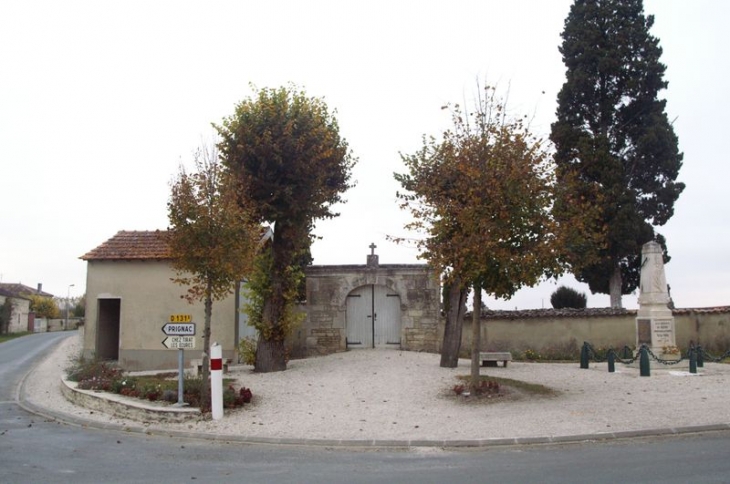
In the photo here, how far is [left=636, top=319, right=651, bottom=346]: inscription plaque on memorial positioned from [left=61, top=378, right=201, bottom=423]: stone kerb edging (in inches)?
501

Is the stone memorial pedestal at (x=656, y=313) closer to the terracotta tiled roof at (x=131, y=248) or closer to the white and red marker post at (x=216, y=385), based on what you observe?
the white and red marker post at (x=216, y=385)

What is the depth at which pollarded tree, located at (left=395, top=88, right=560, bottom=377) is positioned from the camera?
1241cm

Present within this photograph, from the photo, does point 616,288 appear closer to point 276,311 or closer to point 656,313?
point 656,313

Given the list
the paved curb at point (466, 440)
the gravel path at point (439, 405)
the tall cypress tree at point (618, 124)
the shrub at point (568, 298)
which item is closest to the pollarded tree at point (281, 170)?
the gravel path at point (439, 405)

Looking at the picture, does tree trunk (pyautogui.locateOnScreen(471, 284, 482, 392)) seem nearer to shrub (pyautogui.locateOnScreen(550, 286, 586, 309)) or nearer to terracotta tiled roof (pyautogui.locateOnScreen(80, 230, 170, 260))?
terracotta tiled roof (pyautogui.locateOnScreen(80, 230, 170, 260))

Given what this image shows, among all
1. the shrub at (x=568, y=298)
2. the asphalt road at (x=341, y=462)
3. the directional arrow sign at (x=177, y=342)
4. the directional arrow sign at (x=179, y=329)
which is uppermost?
the shrub at (x=568, y=298)

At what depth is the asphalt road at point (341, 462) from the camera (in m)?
7.55

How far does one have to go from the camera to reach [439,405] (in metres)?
12.6

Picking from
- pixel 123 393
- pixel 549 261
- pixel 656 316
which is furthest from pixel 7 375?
pixel 656 316

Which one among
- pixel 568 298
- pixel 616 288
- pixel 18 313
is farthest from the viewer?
pixel 18 313

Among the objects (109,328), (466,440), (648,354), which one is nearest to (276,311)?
(466,440)

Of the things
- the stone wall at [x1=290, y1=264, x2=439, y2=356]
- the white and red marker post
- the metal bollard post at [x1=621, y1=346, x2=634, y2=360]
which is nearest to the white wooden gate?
the stone wall at [x1=290, y1=264, x2=439, y2=356]

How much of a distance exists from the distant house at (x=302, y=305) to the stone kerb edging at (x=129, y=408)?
18.2ft

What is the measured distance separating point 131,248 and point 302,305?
599 centimetres
